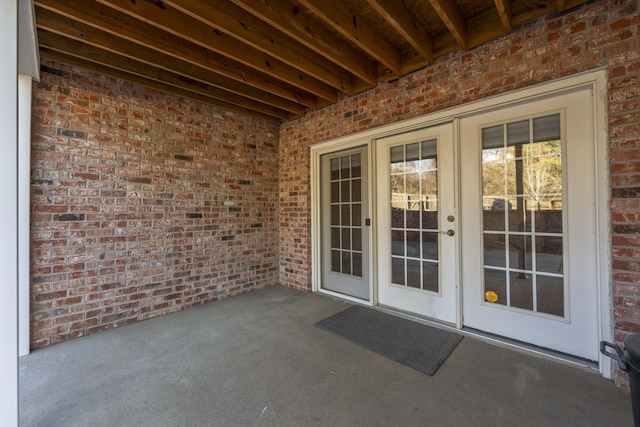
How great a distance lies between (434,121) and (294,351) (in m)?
2.70

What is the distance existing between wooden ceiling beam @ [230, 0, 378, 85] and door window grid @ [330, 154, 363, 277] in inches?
43.5

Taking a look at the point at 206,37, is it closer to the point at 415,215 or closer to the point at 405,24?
the point at 405,24

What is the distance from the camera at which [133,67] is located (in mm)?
2744

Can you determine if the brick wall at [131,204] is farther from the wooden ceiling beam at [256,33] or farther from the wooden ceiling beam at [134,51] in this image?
the wooden ceiling beam at [256,33]

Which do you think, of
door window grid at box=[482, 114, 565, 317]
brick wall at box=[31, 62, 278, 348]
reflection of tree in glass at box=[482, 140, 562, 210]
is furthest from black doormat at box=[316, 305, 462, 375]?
brick wall at box=[31, 62, 278, 348]

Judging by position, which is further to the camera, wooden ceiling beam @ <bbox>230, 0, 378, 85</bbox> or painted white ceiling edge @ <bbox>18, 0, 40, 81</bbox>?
wooden ceiling beam @ <bbox>230, 0, 378, 85</bbox>

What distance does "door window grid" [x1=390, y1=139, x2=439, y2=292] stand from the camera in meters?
2.94

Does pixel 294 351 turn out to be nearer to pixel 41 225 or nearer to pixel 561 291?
pixel 561 291

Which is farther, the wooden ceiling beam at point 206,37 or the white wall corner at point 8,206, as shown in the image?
the wooden ceiling beam at point 206,37

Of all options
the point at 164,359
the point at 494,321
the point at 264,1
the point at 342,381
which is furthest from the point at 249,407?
the point at 264,1

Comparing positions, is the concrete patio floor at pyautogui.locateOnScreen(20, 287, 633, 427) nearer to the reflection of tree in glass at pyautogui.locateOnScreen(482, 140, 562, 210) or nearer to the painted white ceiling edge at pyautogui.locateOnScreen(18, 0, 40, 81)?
the reflection of tree in glass at pyautogui.locateOnScreen(482, 140, 562, 210)

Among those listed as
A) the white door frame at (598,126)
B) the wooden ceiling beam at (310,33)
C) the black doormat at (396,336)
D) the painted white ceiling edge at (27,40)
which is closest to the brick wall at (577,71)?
the white door frame at (598,126)

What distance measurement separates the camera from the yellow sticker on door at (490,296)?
253cm

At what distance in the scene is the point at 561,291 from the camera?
2.20 metres
